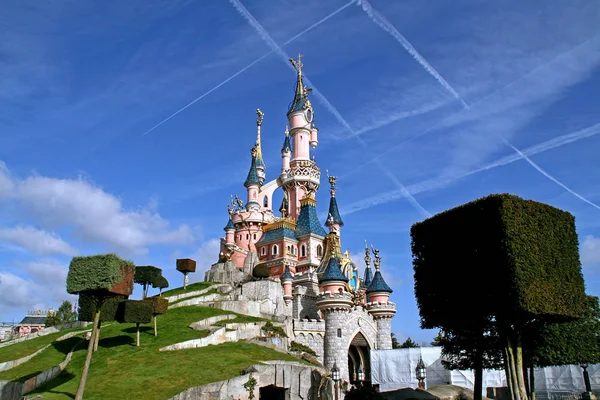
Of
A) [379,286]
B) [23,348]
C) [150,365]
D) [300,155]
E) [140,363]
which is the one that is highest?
[300,155]

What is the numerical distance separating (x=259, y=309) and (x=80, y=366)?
20.1 metres

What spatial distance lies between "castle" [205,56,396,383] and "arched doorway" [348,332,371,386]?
0.10 metres

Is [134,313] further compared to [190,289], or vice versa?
[190,289]

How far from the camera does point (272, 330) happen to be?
140 feet

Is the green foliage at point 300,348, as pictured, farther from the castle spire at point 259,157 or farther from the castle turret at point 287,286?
the castle spire at point 259,157

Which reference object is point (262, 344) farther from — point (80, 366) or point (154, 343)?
point (80, 366)

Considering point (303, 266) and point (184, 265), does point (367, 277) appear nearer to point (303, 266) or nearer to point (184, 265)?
point (303, 266)

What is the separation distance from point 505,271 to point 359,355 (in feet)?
99.3

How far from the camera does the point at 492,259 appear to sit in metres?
23.8

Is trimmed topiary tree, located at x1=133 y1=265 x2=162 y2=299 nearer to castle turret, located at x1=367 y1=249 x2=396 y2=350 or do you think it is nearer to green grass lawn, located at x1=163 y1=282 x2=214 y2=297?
green grass lawn, located at x1=163 y1=282 x2=214 y2=297

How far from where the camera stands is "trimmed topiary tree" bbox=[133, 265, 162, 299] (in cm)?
4825

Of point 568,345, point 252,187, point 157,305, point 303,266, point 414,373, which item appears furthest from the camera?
point 252,187

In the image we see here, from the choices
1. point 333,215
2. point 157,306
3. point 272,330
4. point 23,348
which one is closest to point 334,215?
point 333,215

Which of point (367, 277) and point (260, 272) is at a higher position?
point (367, 277)
